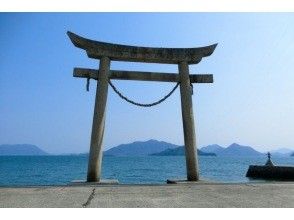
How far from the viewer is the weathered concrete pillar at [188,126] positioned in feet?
29.9

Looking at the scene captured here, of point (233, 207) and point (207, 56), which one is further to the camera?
point (207, 56)

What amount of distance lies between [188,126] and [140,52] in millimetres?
2536

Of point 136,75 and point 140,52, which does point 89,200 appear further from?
point 140,52

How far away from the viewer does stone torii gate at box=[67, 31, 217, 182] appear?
8703 mm

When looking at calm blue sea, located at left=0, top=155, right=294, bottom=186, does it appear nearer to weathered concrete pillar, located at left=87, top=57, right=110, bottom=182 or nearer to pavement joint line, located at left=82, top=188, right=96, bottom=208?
weathered concrete pillar, located at left=87, top=57, right=110, bottom=182

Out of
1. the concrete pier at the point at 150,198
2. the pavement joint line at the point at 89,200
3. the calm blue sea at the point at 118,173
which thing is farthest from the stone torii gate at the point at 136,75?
the pavement joint line at the point at 89,200

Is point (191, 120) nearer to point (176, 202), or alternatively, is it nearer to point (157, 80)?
point (157, 80)

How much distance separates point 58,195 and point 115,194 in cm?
97

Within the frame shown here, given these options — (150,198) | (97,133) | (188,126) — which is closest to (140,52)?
(188,126)

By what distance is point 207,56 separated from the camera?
10195 mm

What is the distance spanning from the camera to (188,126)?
9320 millimetres

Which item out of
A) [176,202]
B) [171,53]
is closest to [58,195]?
[176,202]

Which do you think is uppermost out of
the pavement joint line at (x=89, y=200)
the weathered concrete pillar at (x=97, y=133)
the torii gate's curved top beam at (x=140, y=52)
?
the torii gate's curved top beam at (x=140, y=52)

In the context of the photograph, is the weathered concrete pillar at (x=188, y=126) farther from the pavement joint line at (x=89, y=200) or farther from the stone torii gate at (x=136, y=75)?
the pavement joint line at (x=89, y=200)
